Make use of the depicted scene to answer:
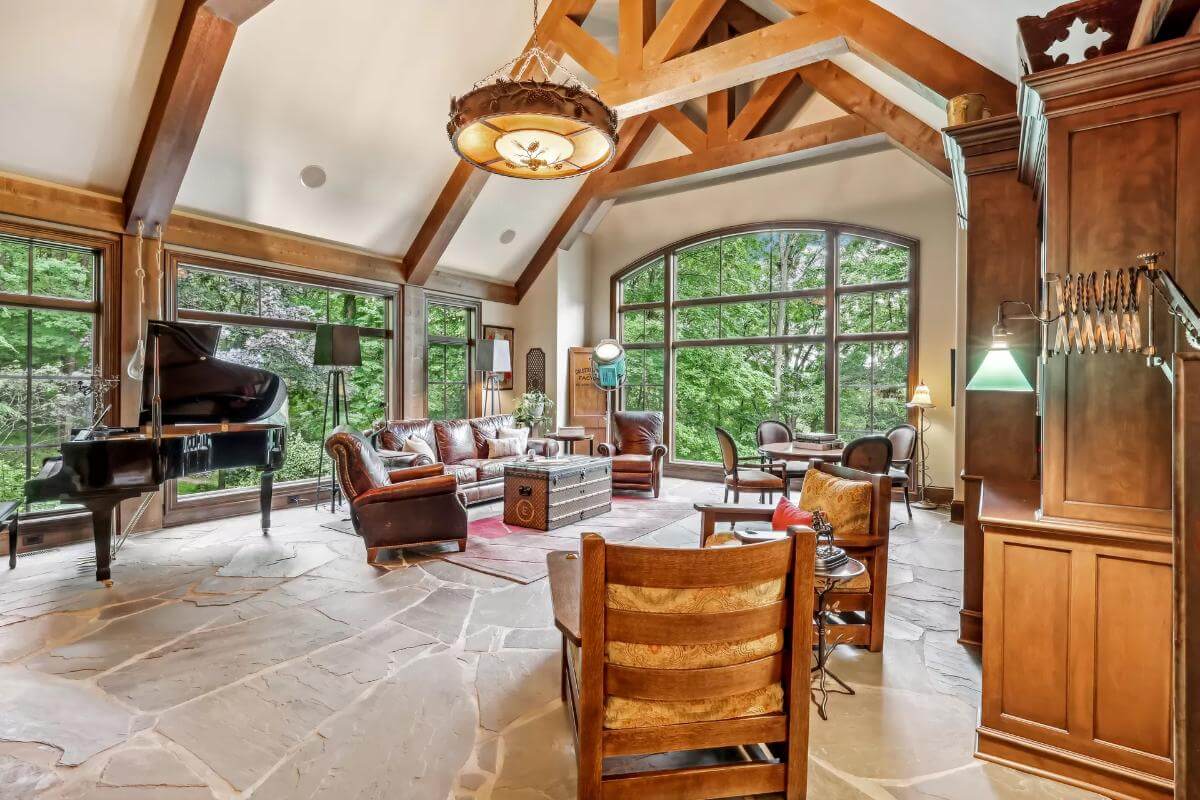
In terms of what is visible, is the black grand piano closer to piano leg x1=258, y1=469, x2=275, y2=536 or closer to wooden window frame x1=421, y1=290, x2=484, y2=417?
piano leg x1=258, y1=469, x2=275, y2=536

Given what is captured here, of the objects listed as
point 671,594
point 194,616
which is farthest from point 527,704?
point 194,616

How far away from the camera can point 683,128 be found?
25.3 feet

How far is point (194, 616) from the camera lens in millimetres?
3406

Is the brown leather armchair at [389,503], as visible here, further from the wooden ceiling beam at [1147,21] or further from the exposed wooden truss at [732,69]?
the wooden ceiling beam at [1147,21]

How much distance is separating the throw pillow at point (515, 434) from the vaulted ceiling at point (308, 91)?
8.80 ft

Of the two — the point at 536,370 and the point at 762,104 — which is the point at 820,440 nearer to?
the point at 762,104

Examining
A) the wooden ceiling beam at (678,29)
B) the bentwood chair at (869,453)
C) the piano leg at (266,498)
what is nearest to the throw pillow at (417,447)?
the piano leg at (266,498)

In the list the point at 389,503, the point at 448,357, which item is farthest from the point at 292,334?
the point at 389,503

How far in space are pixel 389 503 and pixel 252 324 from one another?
3.11 metres

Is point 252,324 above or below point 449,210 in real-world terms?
below

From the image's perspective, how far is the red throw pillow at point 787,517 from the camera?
9.59 feet

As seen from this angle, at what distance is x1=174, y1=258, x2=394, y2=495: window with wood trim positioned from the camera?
5.81m

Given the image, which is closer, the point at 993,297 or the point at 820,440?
the point at 993,297

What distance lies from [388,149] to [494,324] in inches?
125
